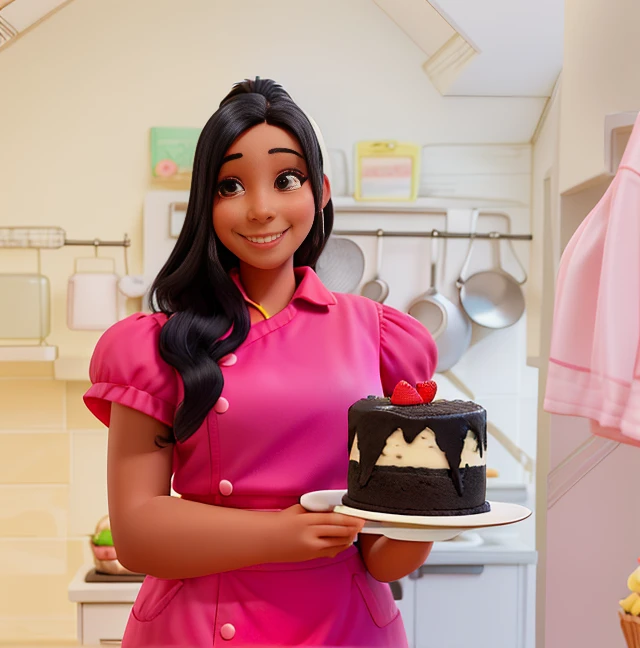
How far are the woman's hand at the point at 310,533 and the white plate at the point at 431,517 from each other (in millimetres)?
12

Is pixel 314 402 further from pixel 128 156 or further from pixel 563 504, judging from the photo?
pixel 128 156

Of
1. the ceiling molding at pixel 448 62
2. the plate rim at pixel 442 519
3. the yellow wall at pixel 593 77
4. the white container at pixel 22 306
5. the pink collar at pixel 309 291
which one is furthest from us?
the white container at pixel 22 306

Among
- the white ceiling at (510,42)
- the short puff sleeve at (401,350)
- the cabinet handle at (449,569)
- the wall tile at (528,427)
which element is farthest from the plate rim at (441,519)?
the wall tile at (528,427)

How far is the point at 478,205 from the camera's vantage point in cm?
249

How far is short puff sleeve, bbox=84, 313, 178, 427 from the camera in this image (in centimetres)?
93

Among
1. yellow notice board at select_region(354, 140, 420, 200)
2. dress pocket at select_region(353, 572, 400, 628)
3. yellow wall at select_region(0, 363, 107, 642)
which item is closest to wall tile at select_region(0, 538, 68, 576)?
yellow wall at select_region(0, 363, 107, 642)

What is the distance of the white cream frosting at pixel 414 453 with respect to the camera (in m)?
0.91

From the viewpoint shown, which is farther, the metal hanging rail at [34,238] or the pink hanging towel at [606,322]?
the metal hanging rail at [34,238]

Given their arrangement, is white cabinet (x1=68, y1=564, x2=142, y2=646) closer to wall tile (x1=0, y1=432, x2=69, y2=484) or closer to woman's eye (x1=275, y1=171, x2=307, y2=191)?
wall tile (x1=0, y1=432, x2=69, y2=484)

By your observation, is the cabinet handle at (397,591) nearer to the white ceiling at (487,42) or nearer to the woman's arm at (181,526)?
the woman's arm at (181,526)

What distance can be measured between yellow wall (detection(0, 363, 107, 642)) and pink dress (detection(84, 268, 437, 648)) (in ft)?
5.09

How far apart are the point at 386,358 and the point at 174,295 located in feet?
0.90

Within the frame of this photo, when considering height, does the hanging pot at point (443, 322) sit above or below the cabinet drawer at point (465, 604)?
above

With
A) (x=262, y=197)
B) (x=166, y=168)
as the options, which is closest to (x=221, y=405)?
(x=262, y=197)
